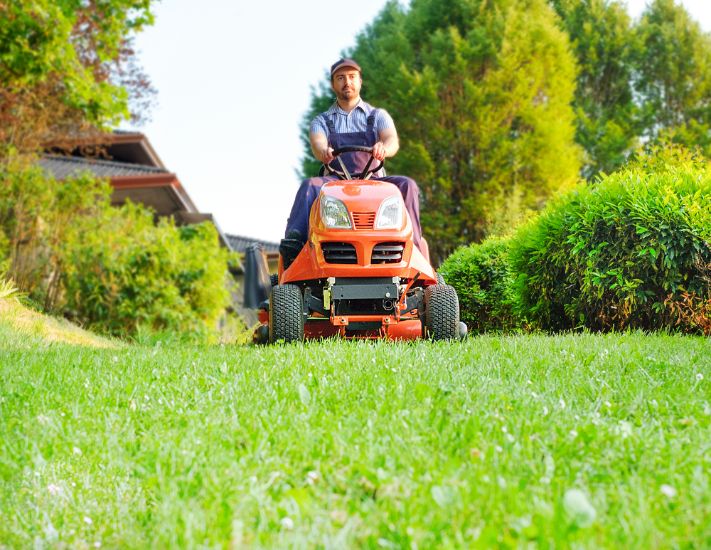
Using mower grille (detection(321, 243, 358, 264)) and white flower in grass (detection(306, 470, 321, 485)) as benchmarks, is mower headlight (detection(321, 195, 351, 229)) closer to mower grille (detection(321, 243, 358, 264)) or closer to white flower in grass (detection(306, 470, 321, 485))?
mower grille (detection(321, 243, 358, 264))

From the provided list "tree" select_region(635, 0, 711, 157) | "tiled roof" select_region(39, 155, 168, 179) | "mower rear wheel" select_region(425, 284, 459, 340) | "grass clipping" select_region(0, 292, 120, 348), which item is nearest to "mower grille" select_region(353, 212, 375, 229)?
"mower rear wheel" select_region(425, 284, 459, 340)

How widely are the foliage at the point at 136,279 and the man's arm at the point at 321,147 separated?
692 centimetres

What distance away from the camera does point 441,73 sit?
20.2m

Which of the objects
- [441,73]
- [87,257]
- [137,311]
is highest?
[441,73]

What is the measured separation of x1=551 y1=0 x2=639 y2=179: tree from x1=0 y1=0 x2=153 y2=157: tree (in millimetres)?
16318


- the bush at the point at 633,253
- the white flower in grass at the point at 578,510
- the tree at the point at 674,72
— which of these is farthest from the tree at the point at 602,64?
the white flower in grass at the point at 578,510

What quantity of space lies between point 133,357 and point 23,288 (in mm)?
8411

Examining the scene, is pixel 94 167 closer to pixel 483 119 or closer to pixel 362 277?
pixel 483 119

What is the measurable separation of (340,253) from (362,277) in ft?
0.78

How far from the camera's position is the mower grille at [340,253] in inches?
227

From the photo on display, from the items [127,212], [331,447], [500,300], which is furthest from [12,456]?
[127,212]

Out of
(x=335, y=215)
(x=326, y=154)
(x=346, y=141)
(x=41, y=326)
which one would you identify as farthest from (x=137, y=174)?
(x=335, y=215)

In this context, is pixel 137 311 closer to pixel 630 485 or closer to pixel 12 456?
pixel 12 456

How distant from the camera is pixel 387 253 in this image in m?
5.81
